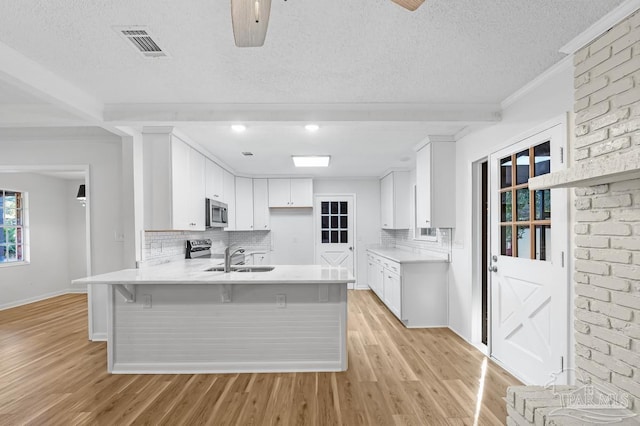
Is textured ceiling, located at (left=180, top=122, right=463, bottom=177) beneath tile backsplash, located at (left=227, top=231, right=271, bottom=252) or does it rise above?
above

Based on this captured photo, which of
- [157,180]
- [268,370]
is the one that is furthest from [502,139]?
[157,180]

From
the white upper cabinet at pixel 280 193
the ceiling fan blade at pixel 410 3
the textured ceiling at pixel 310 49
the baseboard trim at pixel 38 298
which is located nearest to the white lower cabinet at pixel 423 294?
the textured ceiling at pixel 310 49

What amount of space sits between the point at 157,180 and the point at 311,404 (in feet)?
8.73

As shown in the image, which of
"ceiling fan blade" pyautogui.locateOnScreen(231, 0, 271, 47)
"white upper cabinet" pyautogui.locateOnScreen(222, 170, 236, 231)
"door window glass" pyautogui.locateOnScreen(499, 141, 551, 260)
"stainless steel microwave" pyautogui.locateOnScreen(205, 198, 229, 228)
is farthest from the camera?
"white upper cabinet" pyautogui.locateOnScreen(222, 170, 236, 231)

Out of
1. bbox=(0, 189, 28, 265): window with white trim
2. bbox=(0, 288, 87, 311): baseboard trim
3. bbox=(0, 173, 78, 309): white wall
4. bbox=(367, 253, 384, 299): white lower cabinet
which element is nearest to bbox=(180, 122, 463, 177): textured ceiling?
bbox=(367, 253, 384, 299): white lower cabinet

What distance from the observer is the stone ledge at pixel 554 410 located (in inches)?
68.0

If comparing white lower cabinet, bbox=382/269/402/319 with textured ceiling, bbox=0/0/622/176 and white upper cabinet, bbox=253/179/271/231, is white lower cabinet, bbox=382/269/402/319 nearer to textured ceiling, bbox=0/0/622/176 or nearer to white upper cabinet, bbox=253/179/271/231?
textured ceiling, bbox=0/0/622/176

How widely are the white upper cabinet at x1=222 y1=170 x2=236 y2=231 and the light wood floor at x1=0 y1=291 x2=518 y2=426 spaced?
115 inches

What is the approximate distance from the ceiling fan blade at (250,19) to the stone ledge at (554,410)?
2.18m

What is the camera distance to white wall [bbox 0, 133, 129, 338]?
13.3 feet

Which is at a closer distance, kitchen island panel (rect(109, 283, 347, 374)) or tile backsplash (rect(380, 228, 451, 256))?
kitchen island panel (rect(109, 283, 347, 374))

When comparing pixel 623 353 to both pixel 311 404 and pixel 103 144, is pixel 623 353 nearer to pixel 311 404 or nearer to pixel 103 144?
pixel 311 404

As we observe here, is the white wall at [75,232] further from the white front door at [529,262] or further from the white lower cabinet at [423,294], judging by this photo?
the white front door at [529,262]

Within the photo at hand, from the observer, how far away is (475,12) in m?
1.85
